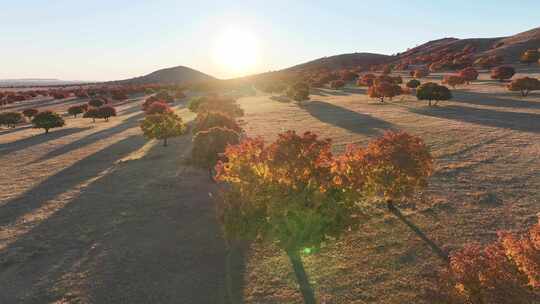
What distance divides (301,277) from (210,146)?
52.8 ft

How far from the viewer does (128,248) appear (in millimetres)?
20047

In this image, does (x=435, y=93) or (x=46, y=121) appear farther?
(x=435, y=93)

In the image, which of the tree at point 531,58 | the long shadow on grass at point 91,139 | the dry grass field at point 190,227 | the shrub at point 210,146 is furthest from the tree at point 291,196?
the tree at point 531,58

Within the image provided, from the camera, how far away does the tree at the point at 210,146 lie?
29.4 meters

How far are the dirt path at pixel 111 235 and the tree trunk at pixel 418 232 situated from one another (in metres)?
10.8

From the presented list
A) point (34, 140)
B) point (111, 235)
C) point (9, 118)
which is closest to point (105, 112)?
point (9, 118)

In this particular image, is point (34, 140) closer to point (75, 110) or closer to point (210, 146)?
point (75, 110)

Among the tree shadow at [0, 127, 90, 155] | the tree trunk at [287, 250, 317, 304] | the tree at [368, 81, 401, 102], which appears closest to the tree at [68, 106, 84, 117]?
the tree shadow at [0, 127, 90, 155]

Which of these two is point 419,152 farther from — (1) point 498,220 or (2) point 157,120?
(2) point 157,120

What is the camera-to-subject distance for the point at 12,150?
45.4 meters

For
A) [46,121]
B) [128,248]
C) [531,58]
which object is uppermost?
[531,58]

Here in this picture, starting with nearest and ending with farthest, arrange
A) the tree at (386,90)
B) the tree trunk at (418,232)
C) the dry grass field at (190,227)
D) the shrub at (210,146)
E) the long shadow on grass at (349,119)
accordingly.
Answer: the dry grass field at (190,227), the tree trunk at (418,232), the shrub at (210,146), the long shadow on grass at (349,119), the tree at (386,90)

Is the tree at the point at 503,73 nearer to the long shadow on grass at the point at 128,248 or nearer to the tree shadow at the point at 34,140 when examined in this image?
the long shadow on grass at the point at 128,248

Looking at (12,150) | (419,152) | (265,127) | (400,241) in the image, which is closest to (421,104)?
(265,127)
